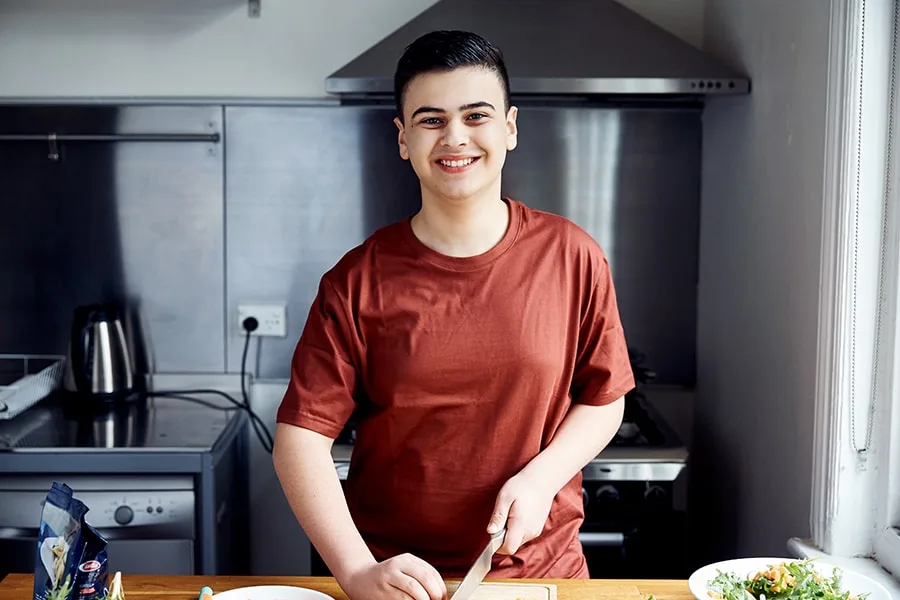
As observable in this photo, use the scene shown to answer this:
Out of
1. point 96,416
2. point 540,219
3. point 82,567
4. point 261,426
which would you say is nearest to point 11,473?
point 96,416

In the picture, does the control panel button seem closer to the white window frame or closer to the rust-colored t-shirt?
the rust-colored t-shirt

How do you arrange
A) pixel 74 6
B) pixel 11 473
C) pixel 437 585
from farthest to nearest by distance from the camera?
1. pixel 74 6
2. pixel 11 473
3. pixel 437 585

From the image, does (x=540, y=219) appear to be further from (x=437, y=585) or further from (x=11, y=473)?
(x=11, y=473)

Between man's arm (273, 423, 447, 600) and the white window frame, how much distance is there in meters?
0.75

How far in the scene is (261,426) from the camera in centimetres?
259

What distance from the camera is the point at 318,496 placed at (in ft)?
4.47

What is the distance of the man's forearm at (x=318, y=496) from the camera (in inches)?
52.0

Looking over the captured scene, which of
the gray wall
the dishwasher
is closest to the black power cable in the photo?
the dishwasher

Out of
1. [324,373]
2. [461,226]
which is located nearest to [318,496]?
[324,373]

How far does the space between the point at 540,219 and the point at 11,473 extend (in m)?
1.30

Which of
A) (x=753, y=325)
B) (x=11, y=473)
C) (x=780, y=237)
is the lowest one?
(x=11, y=473)

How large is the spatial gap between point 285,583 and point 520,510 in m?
0.34

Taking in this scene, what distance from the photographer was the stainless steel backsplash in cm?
259

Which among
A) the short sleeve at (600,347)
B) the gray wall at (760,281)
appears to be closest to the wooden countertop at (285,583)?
the short sleeve at (600,347)
